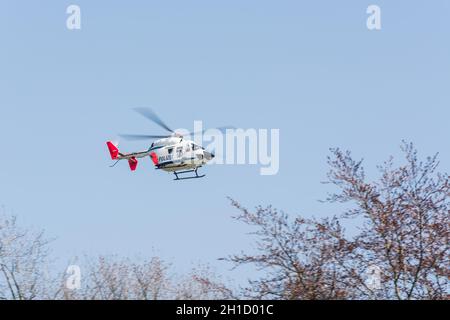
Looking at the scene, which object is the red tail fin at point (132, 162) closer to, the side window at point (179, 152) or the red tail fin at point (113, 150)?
the red tail fin at point (113, 150)

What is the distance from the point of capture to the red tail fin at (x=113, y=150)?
66750 mm

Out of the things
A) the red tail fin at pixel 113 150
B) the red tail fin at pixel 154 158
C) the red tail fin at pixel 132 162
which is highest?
the red tail fin at pixel 113 150

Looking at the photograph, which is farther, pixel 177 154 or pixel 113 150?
pixel 113 150

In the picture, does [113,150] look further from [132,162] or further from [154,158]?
[154,158]

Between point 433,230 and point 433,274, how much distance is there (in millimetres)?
1599

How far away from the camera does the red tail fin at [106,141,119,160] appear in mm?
66750

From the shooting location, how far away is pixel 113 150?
220 ft

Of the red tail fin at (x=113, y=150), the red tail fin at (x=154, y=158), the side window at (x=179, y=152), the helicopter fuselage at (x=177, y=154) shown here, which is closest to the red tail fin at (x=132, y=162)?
the red tail fin at (x=113, y=150)

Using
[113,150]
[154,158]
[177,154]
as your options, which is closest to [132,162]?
[113,150]

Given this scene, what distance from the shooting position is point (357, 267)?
92.1 feet

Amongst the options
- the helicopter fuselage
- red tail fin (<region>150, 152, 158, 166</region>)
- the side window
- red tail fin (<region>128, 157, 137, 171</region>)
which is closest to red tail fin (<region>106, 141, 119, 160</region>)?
red tail fin (<region>128, 157, 137, 171</region>)

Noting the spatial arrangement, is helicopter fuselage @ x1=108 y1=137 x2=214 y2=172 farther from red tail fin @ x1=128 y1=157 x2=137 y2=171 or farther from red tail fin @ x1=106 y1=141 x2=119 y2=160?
red tail fin @ x1=106 y1=141 x2=119 y2=160
